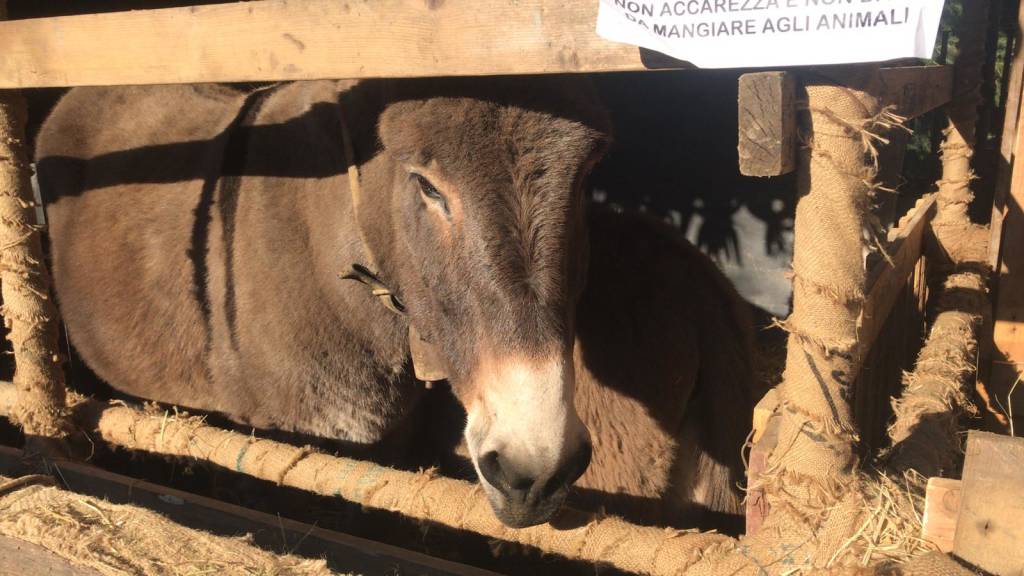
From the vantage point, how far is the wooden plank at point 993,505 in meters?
1.13

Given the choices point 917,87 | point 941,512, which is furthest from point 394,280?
point 917,87

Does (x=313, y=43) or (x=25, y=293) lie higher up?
(x=313, y=43)

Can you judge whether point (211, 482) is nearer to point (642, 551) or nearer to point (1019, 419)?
point (642, 551)

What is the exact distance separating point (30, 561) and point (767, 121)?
1.83 meters

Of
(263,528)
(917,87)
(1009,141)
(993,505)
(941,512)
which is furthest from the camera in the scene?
(1009,141)

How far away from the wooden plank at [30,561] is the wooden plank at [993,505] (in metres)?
1.71

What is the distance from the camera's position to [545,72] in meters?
1.42

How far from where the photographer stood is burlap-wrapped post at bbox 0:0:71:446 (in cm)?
233

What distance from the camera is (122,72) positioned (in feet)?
6.38

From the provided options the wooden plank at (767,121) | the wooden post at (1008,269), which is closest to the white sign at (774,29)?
the wooden plank at (767,121)

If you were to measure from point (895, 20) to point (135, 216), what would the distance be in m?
2.84

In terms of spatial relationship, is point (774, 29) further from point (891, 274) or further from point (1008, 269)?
point (1008, 269)

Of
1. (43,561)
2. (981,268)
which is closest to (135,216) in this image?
(43,561)

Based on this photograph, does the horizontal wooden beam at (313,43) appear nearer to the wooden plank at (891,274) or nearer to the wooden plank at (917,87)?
the wooden plank at (891,274)
